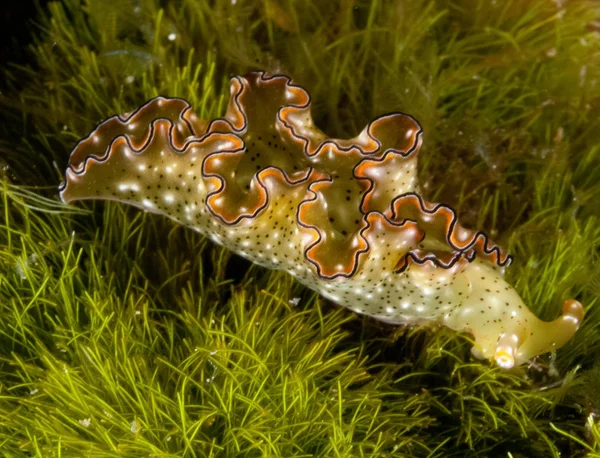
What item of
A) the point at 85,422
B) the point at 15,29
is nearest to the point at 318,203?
the point at 85,422

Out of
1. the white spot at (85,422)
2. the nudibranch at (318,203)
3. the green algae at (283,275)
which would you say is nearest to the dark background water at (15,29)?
the green algae at (283,275)

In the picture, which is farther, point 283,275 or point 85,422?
point 283,275

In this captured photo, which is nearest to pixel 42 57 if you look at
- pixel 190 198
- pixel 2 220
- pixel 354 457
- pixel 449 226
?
pixel 2 220

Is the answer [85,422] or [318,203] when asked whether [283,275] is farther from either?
[85,422]

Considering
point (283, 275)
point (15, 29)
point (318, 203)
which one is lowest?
point (283, 275)

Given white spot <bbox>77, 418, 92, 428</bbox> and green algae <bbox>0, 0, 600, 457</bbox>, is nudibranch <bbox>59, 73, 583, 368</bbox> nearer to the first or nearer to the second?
green algae <bbox>0, 0, 600, 457</bbox>

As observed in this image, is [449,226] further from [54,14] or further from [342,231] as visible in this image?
[54,14]

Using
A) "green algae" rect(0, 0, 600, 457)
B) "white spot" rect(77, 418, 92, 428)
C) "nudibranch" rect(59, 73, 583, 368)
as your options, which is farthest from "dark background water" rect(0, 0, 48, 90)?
"white spot" rect(77, 418, 92, 428)

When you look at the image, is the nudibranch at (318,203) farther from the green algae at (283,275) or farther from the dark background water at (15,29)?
the dark background water at (15,29)
